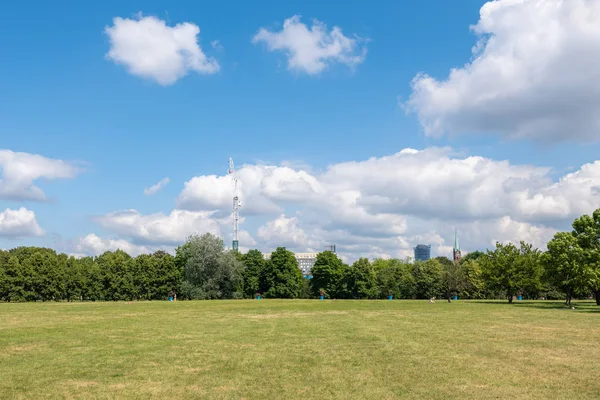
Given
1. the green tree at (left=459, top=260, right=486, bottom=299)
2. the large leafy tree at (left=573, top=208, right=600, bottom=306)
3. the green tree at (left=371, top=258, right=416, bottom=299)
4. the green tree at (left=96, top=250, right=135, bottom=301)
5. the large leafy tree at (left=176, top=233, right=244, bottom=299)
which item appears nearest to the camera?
the large leafy tree at (left=573, top=208, right=600, bottom=306)

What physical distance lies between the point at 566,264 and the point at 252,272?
3102 inches

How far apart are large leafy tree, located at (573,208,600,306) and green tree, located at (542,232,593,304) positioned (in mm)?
557

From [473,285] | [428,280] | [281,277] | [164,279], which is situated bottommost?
[473,285]

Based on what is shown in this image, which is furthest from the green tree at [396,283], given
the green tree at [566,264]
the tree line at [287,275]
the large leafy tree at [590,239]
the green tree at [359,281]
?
the large leafy tree at [590,239]

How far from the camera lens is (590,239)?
6800 cm

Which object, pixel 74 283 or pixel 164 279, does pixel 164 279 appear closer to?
pixel 164 279

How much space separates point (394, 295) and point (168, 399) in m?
119

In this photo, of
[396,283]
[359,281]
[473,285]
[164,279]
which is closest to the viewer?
[164,279]

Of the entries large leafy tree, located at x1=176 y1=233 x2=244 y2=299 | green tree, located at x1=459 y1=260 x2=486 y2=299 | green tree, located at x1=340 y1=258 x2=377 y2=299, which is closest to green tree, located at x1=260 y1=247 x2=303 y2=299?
green tree, located at x1=340 y1=258 x2=377 y2=299

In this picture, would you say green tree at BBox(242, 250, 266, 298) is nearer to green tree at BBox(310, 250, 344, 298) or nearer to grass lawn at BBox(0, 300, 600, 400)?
green tree at BBox(310, 250, 344, 298)

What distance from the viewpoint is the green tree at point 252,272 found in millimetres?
126562

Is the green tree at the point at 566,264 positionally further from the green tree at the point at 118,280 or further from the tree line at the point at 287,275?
the green tree at the point at 118,280

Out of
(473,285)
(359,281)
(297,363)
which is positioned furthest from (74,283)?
(297,363)

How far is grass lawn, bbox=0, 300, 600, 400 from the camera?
1592 cm
